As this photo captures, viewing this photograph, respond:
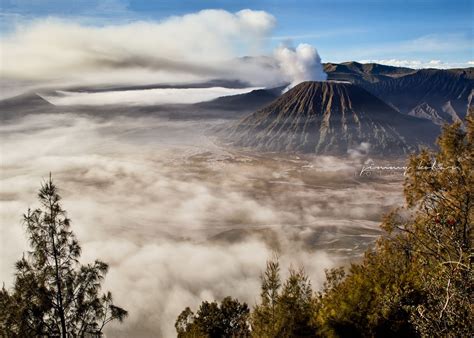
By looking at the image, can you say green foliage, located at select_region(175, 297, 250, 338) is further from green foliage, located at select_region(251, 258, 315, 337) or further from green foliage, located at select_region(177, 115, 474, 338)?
green foliage, located at select_region(251, 258, 315, 337)

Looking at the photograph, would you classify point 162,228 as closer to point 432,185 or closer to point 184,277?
point 184,277

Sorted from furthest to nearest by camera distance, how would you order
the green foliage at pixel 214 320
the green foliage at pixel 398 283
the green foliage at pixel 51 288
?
the green foliage at pixel 214 320, the green foliage at pixel 398 283, the green foliage at pixel 51 288

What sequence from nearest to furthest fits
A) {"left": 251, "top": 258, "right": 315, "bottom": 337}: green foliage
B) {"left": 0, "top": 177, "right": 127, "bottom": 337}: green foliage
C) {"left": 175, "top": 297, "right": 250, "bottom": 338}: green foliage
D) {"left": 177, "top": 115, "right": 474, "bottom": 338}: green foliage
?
1. {"left": 0, "top": 177, "right": 127, "bottom": 337}: green foliage
2. {"left": 251, "top": 258, "right": 315, "bottom": 337}: green foliage
3. {"left": 177, "top": 115, "right": 474, "bottom": 338}: green foliage
4. {"left": 175, "top": 297, "right": 250, "bottom": 338}: green foliage

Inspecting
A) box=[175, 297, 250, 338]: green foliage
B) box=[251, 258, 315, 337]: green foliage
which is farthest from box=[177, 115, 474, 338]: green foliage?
box=[175, 297, 250, 338]: green foliage

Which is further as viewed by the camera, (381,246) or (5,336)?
(381,246)

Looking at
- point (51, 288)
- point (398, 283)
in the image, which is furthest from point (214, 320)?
point (51, 288)

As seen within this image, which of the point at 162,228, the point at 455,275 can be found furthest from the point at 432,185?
the point at 162,228

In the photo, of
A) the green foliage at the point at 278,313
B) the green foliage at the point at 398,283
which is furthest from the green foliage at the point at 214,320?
the green foliage at the point at 278,313

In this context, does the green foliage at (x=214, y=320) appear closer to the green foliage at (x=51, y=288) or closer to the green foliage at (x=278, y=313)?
the green foliage at (x=278, y=313)
